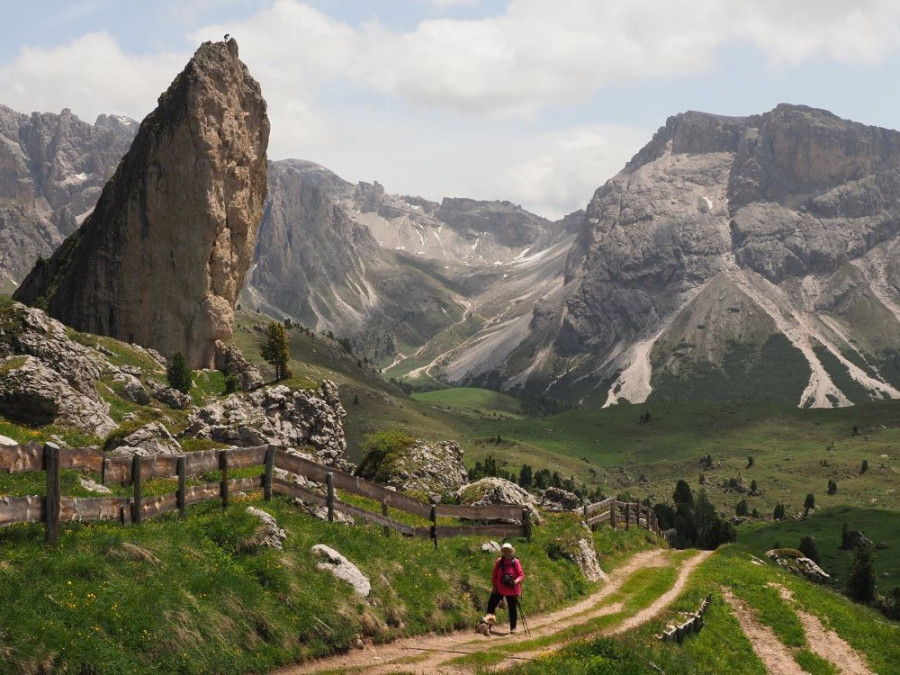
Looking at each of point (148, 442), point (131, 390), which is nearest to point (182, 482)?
point (148, 442)

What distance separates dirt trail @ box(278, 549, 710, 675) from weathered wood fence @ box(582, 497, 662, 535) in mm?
20226

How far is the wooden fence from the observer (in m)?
19.5

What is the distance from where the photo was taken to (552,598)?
34.4 m

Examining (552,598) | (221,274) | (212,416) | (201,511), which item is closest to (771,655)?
(552,598)

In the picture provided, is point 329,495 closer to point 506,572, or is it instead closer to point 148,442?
point 506,572

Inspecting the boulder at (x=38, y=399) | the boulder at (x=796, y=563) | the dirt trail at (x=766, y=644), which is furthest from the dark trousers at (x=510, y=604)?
the boulder at (x=796, y=563)

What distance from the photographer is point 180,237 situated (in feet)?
420

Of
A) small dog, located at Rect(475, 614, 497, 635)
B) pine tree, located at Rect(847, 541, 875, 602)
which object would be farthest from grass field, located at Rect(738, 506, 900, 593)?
small dog, located at Rect(475, 614, 497, 635)

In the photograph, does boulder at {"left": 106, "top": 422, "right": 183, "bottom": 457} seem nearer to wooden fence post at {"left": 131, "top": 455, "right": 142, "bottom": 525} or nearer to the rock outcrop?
wooden fence post at {"left": 131, "top": 455, "right": 142, "bottom": 525}

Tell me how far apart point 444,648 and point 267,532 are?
6.43m

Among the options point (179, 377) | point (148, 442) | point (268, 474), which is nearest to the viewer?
point (268, 474)

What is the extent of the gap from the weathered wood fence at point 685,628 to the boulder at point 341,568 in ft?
35.6

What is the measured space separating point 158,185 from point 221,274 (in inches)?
697

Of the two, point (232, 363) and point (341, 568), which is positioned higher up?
point (232, 363)
